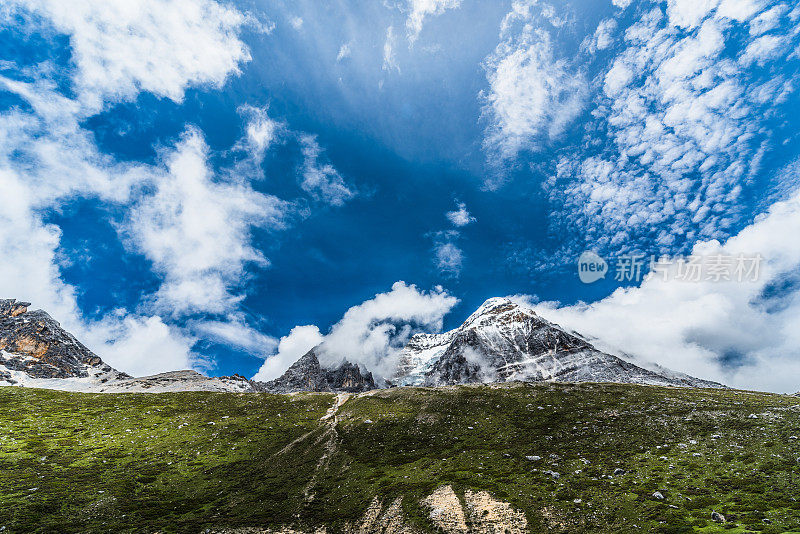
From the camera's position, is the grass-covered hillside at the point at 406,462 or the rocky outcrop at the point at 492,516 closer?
the rocky outcrop at the point at 492,516

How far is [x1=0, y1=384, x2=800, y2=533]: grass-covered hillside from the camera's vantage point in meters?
34.3

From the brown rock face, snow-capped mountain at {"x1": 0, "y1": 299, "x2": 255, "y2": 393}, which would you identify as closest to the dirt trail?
snow-capped mountain at {"x1": 0, "y1": 299, "x2": 255, "y2": 393}

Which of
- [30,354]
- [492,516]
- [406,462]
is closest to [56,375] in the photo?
[30,354]

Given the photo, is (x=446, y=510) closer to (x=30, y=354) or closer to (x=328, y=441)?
(x=328, y=441)

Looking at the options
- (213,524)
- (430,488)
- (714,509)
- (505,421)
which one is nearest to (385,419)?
(505,421)

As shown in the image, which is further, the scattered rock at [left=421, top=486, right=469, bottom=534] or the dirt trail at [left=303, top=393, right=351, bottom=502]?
the dirt trail at [left=303, top=393, right=351, bottom=502]

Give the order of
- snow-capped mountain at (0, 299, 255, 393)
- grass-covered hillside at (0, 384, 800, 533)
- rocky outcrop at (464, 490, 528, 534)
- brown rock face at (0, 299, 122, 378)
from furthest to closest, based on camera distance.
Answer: brown rock face at (0, 299, 122, 378) → snow-capped mountain at (0, 299, 255, 393) → grass-covered hillside at (0, 384, 800, 533) → rocky outcrop at (464, 490, 528, 534)

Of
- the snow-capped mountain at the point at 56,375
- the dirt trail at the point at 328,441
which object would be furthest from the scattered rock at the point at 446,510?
the snow-capped mountain at the point at 56,375

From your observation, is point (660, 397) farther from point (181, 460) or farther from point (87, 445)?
point (87, 445)

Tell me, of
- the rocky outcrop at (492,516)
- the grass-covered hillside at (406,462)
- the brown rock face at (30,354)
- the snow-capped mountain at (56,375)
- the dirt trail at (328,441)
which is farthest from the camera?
the brown rock face at (30,354)

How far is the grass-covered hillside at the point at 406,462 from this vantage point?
3434cm

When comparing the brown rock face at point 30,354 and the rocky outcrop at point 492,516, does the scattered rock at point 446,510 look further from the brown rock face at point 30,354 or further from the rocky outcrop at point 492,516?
the brown rock face at point 30,354

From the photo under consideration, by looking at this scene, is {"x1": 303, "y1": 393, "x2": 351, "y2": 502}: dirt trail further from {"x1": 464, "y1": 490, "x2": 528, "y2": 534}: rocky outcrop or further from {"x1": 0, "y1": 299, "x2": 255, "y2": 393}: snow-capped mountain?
{"x1": 0, "y1": 299, "x2": 255, "y2": 393}: snow-capped mountain

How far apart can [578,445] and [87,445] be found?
90480 mm
